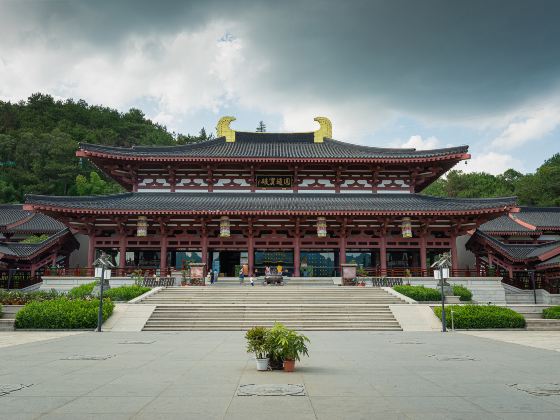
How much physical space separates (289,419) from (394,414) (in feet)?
5.27

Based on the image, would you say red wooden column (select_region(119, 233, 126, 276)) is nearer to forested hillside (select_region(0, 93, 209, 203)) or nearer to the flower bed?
the flower bed

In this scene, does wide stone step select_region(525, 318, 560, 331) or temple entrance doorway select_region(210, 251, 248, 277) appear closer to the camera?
wide stone step select_region(525, 318, 560, 331)

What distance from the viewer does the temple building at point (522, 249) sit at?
3434cm

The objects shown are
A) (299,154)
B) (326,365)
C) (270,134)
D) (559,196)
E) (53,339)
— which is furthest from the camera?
(559,196)

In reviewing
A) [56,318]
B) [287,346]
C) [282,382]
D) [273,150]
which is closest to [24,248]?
[56,318]

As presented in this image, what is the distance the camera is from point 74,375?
31.4 ft

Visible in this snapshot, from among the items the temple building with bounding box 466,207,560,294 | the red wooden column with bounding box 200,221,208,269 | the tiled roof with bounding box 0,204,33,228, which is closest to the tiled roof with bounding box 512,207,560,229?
the temple building with bounding box 466,207,560,294

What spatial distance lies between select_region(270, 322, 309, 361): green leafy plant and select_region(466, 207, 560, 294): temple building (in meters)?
28.1

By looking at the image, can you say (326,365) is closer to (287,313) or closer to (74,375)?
(74,375)

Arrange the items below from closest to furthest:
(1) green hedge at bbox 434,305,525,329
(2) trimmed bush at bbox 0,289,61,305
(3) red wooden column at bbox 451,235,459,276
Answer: (1) green hedge at bbox 434,305,525,329, (2) trimmed bush at bbox 0,289,61,305, (3) red wooden column at bbox 451,235,459,276

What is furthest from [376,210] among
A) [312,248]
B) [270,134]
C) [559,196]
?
[559,196]

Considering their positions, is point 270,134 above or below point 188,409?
above

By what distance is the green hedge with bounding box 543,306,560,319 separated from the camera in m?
24.1

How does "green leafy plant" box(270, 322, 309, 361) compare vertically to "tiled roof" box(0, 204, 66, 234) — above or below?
below
